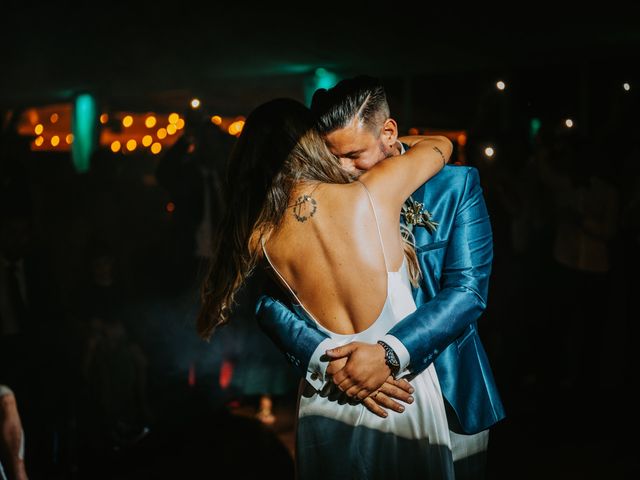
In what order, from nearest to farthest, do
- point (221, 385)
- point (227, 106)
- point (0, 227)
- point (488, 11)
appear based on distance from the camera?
point (0, 227) < point (488, 11) < point (227, 106) < point (221, 385)

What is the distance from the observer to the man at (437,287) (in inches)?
78.4

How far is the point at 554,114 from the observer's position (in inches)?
205

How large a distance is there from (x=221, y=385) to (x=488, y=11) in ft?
9.77

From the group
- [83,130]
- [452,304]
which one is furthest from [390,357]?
[83,130]

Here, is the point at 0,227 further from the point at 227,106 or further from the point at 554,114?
the point at 554,114

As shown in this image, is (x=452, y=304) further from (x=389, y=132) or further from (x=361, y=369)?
(x=389, y=132)

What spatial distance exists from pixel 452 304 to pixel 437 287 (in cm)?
17

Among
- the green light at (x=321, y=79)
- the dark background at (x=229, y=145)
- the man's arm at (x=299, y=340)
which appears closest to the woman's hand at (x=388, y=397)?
the man's arm at (x=299, y=340)

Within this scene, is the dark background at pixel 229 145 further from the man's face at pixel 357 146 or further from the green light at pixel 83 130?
the man's face at pixel 357 146

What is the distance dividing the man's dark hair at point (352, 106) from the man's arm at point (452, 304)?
33 centimetres

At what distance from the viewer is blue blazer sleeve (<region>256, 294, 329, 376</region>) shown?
2.00m

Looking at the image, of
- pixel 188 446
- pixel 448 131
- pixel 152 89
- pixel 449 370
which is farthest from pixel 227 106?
pixel 449 370

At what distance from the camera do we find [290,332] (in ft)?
6.72

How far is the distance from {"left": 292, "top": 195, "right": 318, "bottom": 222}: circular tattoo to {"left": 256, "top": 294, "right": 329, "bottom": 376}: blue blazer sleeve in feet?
0.95
